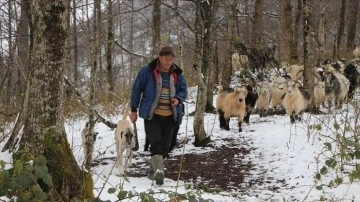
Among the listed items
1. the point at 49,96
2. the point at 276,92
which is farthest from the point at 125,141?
the point at 276,92

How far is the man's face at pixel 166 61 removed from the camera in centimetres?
570

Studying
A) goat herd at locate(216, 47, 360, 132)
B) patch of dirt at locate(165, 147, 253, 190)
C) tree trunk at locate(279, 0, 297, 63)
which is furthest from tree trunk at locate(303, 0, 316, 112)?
tree trunk at locate(279, 0, 297, 63)

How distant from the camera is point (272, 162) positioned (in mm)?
6980

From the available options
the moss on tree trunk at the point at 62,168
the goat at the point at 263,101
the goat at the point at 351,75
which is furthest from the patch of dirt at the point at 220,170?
the goat at the point at 351,75

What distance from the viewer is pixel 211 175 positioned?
6.63 meters

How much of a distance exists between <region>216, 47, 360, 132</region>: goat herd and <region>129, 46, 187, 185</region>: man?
4.04m

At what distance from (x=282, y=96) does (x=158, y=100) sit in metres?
6.28

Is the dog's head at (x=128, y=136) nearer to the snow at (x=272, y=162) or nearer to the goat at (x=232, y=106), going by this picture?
the snow at (x=272, y=162)

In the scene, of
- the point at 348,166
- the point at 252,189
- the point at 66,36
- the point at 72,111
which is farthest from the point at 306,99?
the point at 66,36

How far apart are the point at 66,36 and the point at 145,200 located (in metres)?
1.82

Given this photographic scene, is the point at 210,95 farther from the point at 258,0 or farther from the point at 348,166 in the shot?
the point at 258,0

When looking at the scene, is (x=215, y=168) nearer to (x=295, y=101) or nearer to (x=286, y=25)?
(x=295, y=101)

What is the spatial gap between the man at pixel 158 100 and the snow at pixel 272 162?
55 centimetres

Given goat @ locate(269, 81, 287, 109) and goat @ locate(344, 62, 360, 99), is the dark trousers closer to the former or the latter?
goat @ locate(269, 81, 287, 109)
